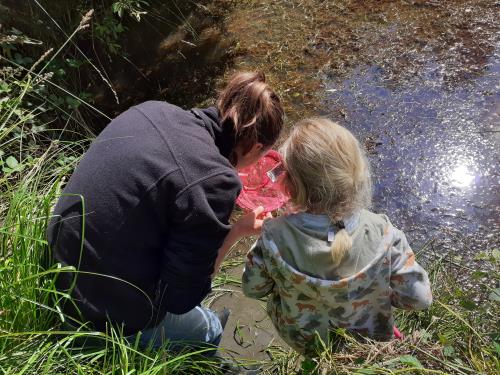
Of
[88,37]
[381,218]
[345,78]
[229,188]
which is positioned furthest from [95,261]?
[345,78]

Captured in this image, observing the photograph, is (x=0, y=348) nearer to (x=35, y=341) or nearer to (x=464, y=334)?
(x=35, y=341)

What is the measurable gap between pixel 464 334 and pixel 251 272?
2.80 ft

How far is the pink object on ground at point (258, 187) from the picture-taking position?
2.87 metres

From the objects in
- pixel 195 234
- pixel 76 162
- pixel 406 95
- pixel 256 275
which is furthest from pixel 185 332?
pixel 406 95

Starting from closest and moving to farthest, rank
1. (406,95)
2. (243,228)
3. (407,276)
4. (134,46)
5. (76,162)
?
1. (407,276)
2. (243,228)
3. (76,162)
4. (406,95)
5. (134,46)

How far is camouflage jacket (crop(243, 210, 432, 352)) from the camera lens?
1.86 metres

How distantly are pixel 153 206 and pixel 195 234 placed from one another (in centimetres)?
18

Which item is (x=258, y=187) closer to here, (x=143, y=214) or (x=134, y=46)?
(x=143, y=214)

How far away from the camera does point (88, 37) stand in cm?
401

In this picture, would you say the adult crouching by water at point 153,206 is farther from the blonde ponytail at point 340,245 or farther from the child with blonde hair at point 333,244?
the blonde ponytail at point 340,245

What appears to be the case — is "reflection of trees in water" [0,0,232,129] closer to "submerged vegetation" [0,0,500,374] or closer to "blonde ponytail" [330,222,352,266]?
"submerged vegetation" [0,0,500,374]

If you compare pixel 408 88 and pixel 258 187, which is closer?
pixel 258 187

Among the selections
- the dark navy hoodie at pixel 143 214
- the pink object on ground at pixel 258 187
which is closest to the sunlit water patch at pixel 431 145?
the pink object on ground at pixel 258 187

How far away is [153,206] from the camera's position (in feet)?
5.88
